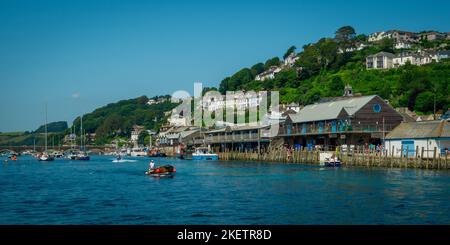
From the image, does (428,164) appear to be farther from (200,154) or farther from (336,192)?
(200,154)

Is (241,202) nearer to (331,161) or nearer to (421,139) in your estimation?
(331,161)

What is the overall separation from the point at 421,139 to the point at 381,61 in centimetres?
10591

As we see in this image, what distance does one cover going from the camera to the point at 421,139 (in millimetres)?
68812

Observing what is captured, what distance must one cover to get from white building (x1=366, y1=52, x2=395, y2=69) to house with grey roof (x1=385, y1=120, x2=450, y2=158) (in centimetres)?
9839

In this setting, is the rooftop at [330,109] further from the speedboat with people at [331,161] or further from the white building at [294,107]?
the white building at [294,107]

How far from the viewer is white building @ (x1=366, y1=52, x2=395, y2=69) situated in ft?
556

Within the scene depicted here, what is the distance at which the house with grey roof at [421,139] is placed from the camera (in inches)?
2579

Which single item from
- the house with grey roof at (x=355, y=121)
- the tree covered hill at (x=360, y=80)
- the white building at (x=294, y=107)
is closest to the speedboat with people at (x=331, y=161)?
the house with grey roof at (x=355, y=121)

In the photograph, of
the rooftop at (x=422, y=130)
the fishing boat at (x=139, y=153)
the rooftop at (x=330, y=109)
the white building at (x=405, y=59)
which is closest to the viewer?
the rooftop at (x=422, y=130)

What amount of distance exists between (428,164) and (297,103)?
3761 inches

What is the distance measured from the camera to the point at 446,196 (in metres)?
36.2

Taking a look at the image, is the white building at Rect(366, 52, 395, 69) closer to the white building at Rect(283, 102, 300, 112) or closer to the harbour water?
the white building at Rect(283, 102, 300, 112)

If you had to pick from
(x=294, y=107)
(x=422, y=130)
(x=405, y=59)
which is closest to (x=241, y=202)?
(x=422, y=130)

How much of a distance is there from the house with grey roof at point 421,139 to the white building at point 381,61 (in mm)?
98394
